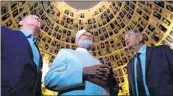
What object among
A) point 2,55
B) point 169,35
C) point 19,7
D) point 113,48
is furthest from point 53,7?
point 2,55

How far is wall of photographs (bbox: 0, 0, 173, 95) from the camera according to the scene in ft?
40.9

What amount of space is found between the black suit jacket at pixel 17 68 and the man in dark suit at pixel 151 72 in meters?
1.53

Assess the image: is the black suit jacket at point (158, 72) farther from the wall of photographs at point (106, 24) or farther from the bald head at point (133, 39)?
the wall of photographs at point (106, 24)

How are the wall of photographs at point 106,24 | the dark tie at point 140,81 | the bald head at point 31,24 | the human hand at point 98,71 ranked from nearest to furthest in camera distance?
the human hand at point 98,71 < the bald head at point 31,24 < the dark tie at point 140,81 < the wall of photographs at point 106,24

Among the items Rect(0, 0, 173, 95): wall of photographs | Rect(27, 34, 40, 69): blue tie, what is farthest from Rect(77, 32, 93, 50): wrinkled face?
Rect(0, 0, 173, 95): wall of photographs

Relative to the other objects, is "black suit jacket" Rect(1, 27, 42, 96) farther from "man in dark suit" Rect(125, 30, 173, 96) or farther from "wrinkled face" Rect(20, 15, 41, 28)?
"man in dark suit" Rect(125, 30, 173, 96)

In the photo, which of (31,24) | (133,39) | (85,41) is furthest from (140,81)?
(31,24)

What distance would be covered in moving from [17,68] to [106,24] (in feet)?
32.5

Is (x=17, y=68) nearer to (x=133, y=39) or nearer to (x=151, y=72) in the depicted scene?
(x=151, y=72)

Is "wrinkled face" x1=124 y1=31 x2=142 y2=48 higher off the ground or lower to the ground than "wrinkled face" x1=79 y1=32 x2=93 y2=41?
higher

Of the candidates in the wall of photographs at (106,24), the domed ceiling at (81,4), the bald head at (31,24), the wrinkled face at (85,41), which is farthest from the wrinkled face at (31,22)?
the domed ceiling at (81,4)

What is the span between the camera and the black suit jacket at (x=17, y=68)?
3.73m

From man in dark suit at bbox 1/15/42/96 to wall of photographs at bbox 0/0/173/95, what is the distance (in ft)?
27.1

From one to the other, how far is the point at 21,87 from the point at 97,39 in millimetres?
9991
